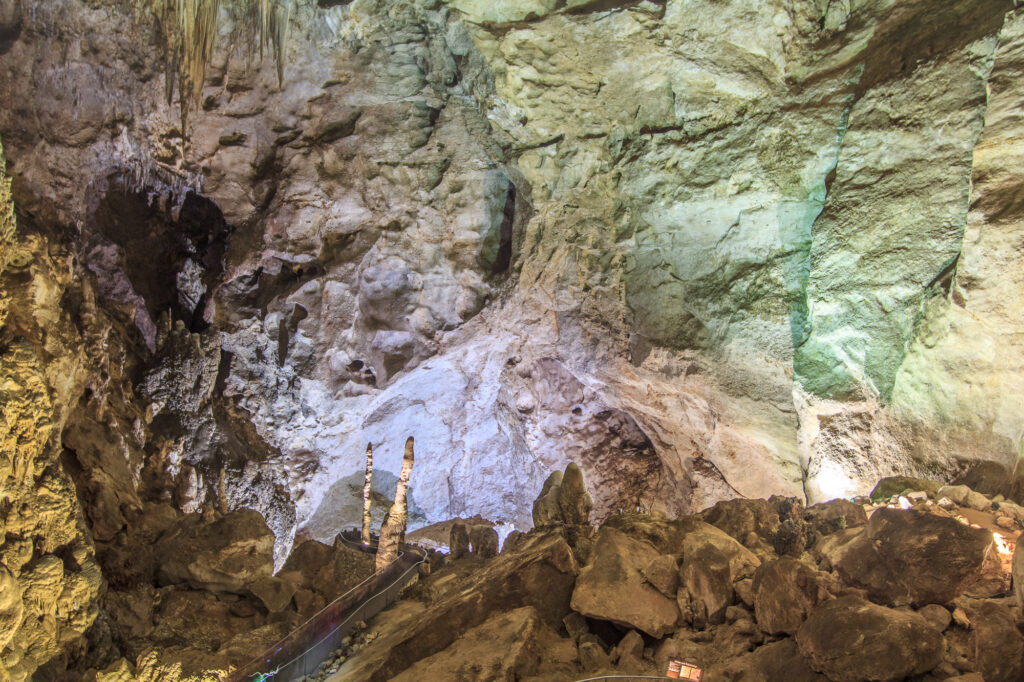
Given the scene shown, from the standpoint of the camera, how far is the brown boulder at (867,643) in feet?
11.8

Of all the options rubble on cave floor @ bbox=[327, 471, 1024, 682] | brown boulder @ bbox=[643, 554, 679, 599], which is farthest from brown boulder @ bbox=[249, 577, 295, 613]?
brown boulder @ bbox=[643, 554, 679, 599]

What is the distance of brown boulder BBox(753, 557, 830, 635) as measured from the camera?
4.29 m

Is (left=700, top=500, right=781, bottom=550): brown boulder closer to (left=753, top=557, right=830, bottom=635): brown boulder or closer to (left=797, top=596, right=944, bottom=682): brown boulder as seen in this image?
(left=753, top=557, right=830, bottom=635): brown boulder

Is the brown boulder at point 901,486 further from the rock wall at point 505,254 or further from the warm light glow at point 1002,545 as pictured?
the warm light glow at point 1002,545

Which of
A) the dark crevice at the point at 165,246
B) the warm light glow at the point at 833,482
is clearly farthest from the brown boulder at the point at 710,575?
the dark crevice at the point at 165,246

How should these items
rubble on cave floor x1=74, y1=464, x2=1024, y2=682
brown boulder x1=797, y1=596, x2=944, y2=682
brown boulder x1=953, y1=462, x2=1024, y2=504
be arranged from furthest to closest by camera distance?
brown boulder x1=953, y1=462, x2=1024, y2=504 → rubble on cave floor x1=74, y1=464, x2=1024, y2=682 → brown boulder x1=797, y1=596, x2=944, y2=682

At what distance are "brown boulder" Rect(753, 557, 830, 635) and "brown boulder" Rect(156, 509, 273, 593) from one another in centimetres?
568

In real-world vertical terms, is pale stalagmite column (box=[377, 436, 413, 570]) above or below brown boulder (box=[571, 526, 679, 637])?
below

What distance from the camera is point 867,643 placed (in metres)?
3.71

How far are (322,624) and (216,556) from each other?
1799 millimetres

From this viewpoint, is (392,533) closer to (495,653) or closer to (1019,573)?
(495,653)

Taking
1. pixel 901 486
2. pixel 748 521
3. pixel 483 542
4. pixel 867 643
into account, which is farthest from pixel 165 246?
pixel 867 643

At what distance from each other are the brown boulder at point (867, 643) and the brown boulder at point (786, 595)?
0.84 feet

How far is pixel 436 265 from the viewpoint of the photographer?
11.3m
